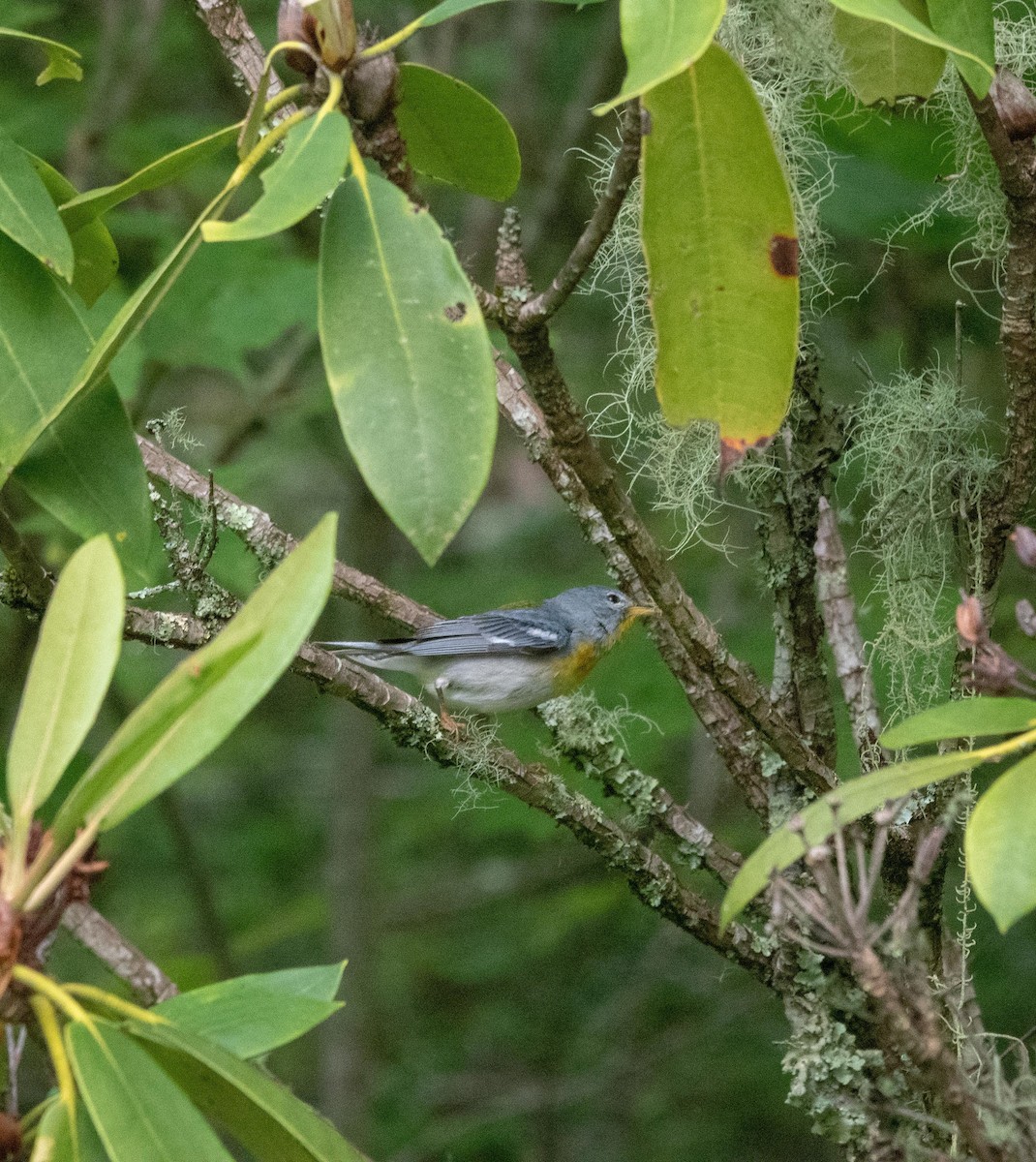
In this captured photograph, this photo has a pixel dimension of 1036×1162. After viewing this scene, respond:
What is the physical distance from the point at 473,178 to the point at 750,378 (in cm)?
55

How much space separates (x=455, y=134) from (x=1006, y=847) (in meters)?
1.12

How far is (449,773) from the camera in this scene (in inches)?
169

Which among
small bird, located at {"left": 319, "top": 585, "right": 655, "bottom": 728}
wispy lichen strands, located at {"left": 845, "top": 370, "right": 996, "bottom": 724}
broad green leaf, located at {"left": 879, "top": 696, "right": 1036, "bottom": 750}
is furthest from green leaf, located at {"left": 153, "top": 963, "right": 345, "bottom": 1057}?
small bird, located at {"left": 319, "top": 585, "right": 655, "bottom": 728}

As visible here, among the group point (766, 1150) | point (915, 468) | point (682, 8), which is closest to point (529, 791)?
point (915, 468)

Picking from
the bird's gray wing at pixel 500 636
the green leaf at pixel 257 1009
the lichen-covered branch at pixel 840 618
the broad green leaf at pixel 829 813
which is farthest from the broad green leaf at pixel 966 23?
the bird's gray wing at pixel 500 636

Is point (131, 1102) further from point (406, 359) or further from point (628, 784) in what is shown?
point (628, 784)

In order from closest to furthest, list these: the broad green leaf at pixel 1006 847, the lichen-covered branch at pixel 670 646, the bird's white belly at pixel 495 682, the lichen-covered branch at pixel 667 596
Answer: the broad green leaf at pixel 1006 847, the lichen-covered branch at pixel 667 596, the lichen-covered branch at pixel 670 646, the bird's white belly at pixel 495 682

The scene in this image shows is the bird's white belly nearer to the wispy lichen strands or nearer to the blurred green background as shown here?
the blurred green background

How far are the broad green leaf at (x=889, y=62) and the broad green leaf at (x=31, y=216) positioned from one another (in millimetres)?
1024

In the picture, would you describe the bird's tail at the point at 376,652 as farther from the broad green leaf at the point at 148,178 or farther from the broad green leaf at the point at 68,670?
the broad green leaf at the point at 68,670

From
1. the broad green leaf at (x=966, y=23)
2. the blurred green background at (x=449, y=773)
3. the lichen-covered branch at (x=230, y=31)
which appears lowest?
the blurred green background at (x=449, y=773)

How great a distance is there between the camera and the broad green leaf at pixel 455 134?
171 cm

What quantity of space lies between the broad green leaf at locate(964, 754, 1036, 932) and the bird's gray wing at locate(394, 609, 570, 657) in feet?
6.63

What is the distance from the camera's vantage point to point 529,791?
76.7 inches
